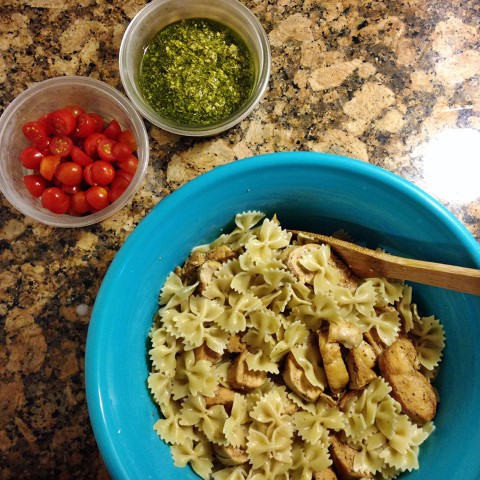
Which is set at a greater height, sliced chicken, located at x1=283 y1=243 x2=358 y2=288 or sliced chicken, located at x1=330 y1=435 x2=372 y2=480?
sliced chicken, located at x1=283 y1=243 x2=358 y2=288

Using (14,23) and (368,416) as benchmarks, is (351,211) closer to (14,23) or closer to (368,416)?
(368,416)

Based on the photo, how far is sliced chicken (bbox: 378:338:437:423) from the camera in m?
1.76

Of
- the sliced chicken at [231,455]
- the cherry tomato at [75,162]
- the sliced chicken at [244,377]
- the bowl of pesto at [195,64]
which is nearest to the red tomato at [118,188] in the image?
the cherry tomato at [75,162]

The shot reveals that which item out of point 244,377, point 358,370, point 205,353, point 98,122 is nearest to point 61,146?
point 98,122

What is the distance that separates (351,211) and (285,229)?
0.25 metres

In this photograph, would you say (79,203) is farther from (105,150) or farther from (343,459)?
(343,459)

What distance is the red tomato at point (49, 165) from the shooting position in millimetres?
1960

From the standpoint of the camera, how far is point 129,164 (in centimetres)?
199

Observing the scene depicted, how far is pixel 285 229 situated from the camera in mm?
1938

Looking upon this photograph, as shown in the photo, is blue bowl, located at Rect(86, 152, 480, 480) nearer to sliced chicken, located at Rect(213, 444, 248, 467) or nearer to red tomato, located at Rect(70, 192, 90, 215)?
sliced chicken, located at Rect(213, 444, 248, 467)

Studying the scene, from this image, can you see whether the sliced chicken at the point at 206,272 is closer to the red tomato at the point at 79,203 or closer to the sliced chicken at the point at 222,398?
the sliced chicken at the point at 222,398

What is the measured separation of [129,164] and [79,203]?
9.2 inches

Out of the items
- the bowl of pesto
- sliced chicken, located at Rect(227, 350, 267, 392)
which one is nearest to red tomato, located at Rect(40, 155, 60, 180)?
the bowl of pesto

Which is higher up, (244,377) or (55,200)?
(55,200)
